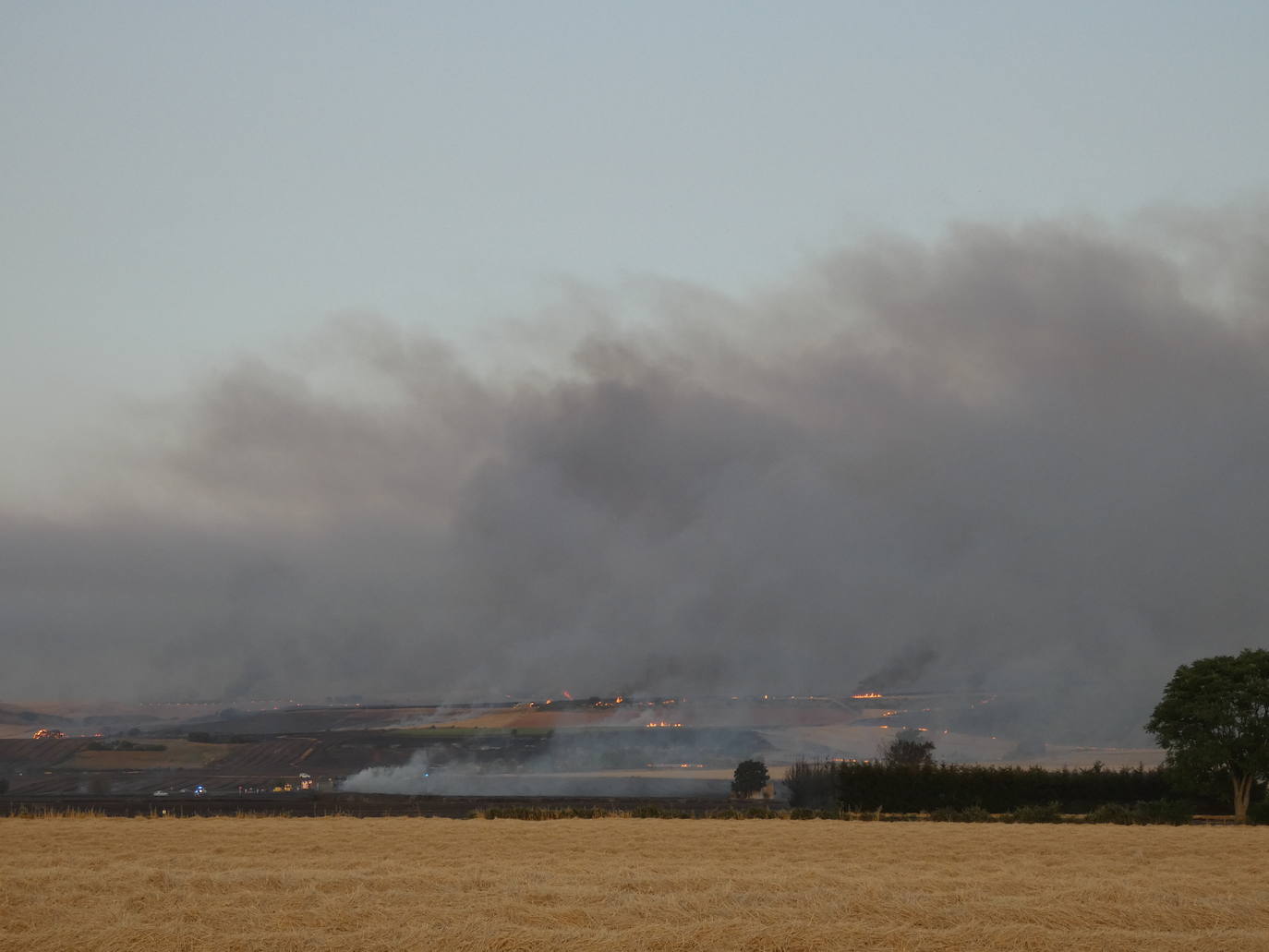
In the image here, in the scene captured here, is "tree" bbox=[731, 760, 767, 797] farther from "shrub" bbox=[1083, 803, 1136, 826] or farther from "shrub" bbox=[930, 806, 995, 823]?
"shrub" bbox=[1083, 803, 1136, 826]

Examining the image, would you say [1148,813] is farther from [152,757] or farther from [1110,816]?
[152,757]

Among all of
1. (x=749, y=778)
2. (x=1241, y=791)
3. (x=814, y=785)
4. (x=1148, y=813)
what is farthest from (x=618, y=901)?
(x=749, y=778)

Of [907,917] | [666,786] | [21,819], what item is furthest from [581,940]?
[666,786]

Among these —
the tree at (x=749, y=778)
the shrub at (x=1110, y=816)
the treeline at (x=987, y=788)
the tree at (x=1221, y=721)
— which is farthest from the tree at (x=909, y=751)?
the shrub at (x=1110, y=816)

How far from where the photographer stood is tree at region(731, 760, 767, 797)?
242 feet

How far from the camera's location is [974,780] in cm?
5678

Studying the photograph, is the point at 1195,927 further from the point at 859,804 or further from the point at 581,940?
the point at 859,804

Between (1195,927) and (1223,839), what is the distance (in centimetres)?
2186

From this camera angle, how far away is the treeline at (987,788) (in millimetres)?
55219

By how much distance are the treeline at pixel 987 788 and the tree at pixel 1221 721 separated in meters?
1.82

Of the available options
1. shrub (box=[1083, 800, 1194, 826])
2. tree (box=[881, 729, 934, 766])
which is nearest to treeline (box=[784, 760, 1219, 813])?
shrub (box=[1083, 800, 1194, 826])

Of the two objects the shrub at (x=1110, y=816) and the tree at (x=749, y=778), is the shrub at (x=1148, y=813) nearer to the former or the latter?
the shrub at (x=1110, y=816)

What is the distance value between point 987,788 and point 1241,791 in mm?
11943

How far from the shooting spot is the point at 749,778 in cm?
7575
